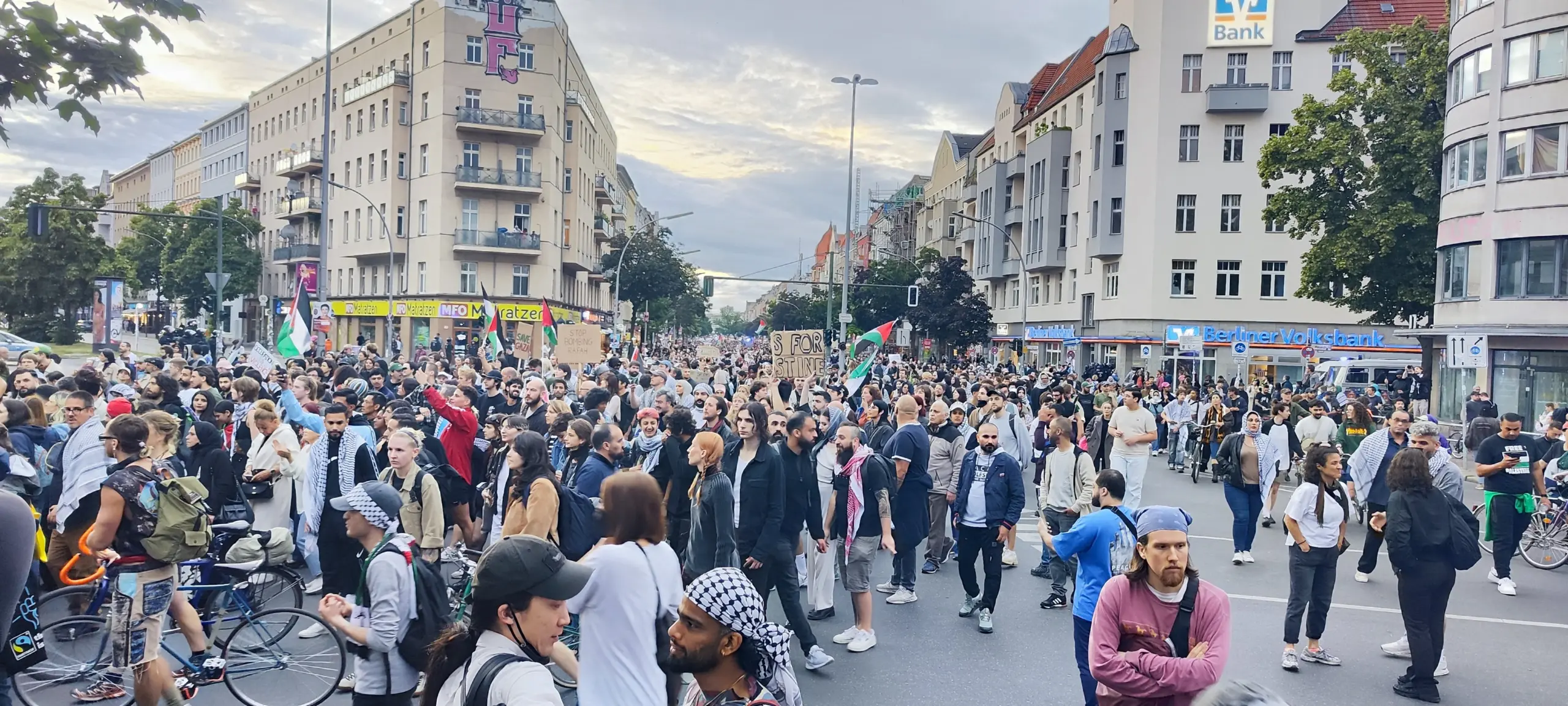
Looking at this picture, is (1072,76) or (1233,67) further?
(1072,76)

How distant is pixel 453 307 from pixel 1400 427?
163 feet

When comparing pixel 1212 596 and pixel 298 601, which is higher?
pixel 1212 596

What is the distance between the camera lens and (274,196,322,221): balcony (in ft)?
217

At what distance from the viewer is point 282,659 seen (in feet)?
21.2

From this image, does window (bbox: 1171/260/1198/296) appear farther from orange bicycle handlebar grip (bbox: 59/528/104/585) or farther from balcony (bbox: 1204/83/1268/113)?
orange bicycle handlebar grip (bbox: 59/528/104/585)

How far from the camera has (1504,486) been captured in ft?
35.1

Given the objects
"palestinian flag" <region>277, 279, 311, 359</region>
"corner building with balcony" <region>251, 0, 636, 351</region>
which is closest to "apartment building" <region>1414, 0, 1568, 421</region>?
Result: "palestinian flag" <region>277, 279, 311, 359</region>

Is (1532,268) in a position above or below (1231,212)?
below

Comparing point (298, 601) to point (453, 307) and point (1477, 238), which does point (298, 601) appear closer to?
point (1477, 238)

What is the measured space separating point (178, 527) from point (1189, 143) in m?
47.0

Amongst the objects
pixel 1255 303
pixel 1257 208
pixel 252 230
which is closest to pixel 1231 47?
pixel 1257 208

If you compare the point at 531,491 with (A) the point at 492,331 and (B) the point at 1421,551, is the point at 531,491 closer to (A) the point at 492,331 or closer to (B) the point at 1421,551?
(B) the point at 1421,551

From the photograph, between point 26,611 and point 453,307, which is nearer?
point 26,611

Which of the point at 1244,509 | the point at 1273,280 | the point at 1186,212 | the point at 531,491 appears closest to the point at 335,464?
the point at 531,491
